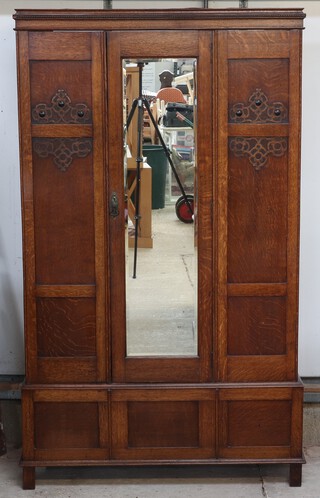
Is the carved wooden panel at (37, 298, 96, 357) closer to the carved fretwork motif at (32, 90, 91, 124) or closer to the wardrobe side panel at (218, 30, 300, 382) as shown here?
the wardrobe side panel at (218, 30, 300, 382)

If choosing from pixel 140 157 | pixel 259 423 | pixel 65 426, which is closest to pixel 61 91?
pixel 140 157

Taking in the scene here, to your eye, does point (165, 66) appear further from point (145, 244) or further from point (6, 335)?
point (6, 335)

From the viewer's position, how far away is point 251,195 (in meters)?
3.40

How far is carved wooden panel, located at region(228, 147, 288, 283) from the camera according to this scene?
3.38 metres

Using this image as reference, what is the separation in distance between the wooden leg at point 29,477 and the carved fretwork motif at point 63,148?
1254 mm

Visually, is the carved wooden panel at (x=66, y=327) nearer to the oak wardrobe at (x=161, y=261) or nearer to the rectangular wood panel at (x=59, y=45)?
the oak wardrobe at (x=161, y=261)

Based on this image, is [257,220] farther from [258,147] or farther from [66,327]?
[66,327]

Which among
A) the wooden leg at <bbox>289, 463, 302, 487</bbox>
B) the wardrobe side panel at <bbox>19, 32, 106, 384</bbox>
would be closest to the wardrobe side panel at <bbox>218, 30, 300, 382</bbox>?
the wooden leg at <bbox>289, 463, 302, 487</bbox>

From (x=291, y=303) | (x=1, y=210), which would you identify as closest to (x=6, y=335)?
(x=1, y=210)

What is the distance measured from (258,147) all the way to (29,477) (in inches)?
64.2

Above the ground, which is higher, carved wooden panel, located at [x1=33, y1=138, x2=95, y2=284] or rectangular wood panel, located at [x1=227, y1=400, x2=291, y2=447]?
carved wooden panel, located at [x1=33, y1=138, x2=95, y2=284]

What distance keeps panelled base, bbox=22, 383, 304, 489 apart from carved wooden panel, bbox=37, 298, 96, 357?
0.18m

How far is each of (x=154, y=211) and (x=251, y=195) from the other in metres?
0.39

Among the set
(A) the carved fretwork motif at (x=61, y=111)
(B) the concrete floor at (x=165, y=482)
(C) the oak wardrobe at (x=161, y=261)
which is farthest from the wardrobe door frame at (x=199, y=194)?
(B) the concrete floor at (x=165, y=482)
